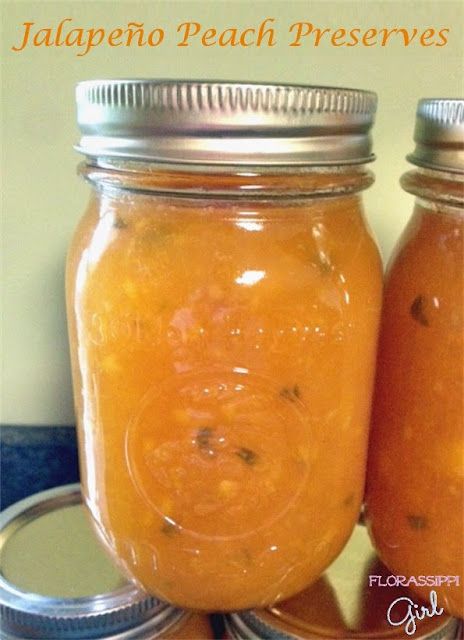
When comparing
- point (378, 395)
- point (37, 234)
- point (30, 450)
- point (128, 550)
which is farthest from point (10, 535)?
point (378, 395)

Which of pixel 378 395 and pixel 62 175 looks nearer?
pixel 378 395

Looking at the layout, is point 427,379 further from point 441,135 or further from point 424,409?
point 441,135

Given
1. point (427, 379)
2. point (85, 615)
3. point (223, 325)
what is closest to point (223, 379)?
point (223, 325)

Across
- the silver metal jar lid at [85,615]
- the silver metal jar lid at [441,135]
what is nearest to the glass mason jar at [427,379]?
the silver metal jar lid at [441,135]

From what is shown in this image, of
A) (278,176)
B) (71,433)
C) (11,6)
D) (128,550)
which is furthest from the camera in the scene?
(71,433)

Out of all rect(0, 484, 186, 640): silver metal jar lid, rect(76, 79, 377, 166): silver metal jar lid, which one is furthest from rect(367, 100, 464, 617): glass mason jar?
rect(0, 484, 186, 640): silver metal jar lid

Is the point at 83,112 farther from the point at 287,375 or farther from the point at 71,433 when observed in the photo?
the point at 71,433

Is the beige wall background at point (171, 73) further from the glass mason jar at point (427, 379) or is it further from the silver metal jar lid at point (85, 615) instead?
the silver metal jar lid at point (85, 615)
